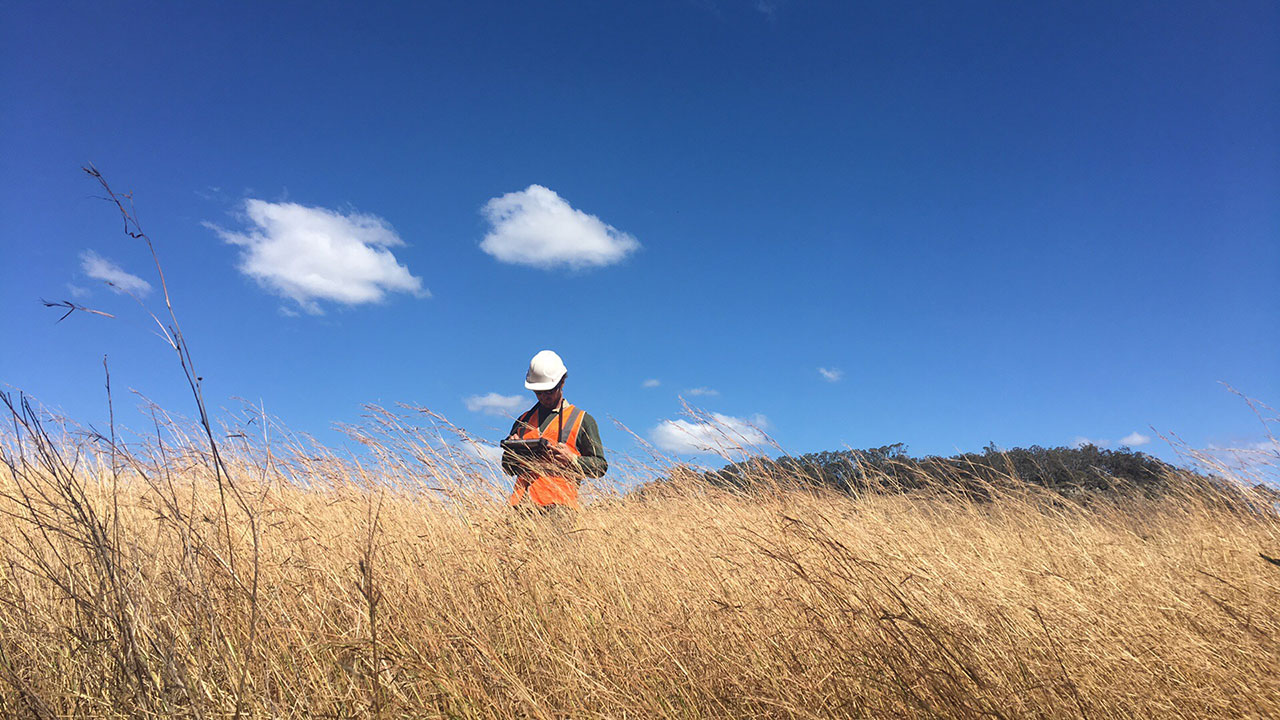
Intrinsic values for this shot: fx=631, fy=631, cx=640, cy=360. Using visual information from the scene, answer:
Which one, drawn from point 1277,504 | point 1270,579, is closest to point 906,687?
point 1270,579

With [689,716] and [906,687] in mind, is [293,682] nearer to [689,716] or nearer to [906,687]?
[689,716]

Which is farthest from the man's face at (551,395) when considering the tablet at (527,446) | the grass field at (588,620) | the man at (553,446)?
the grass field at (588,620)

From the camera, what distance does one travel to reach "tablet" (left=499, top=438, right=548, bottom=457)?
4.39 m

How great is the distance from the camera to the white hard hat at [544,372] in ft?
15.8

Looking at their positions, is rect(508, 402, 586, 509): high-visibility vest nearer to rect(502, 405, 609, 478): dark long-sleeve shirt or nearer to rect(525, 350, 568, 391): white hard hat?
rect(502, 405, 609, 478): dark long-sleeve shirt

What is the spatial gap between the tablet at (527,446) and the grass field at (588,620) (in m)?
0.53

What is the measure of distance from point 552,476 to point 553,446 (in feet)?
0.69

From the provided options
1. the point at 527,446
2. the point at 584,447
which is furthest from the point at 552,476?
the point at 584,447

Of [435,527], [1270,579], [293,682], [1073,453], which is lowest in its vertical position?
[293,682]

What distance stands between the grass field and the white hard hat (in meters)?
1.08

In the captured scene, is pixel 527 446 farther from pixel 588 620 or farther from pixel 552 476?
pixel 588 620

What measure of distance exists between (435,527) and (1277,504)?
23.9ft

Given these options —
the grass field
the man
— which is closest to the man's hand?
the man

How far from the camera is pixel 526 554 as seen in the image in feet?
10.8
